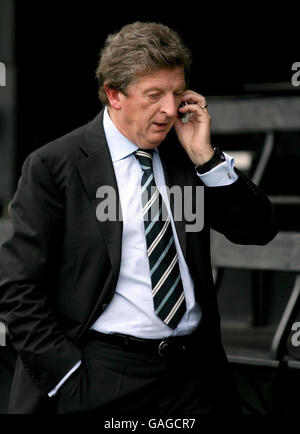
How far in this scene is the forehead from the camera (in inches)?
88.7

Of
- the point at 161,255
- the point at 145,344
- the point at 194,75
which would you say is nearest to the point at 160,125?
the point at 161,255

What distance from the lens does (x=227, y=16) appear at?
5840mm

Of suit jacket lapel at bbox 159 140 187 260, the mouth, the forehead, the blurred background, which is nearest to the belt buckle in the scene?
A: suit jacket lapel at bbox 159 140 187 260

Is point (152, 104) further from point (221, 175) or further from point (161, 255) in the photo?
point (161, 255)

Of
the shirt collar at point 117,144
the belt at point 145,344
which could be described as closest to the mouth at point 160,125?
the shirt collar at point 117,144

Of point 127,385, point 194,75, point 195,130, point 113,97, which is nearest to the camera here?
point 127,385

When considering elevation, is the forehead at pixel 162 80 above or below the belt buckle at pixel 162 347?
above

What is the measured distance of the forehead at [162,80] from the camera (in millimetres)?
2252

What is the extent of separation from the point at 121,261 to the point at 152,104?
471mm

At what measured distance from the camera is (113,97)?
235 centimetres

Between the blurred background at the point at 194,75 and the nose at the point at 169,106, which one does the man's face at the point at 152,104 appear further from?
the blurred background at the point at 194,75
